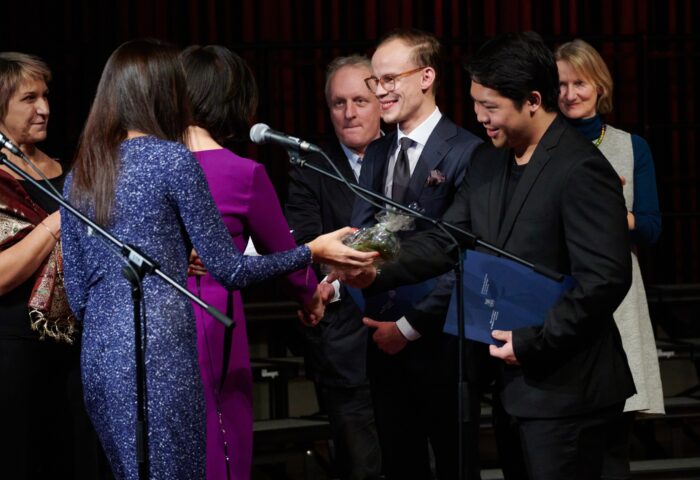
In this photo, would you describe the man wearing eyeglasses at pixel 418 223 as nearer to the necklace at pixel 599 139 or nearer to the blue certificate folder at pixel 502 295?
the blue certificate folder at pixel 502 295

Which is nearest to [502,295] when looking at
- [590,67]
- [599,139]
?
[599,139]

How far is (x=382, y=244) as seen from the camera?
2.95m

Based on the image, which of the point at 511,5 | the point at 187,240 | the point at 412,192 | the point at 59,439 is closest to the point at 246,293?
the point at 511,5

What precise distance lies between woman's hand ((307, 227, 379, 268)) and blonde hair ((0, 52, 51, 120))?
1.38 metres

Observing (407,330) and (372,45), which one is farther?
(372,45)

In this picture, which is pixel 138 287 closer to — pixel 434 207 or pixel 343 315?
pixel 434 207

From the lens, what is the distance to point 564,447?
2.62 m

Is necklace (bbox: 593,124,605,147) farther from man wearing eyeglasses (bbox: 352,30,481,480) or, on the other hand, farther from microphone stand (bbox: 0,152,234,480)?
microphone stand (bbox: 0,152,234,480)

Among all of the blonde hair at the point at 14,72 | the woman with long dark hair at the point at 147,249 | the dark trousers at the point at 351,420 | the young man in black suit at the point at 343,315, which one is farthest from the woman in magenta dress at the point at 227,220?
the dark trousers at the point at 351,420

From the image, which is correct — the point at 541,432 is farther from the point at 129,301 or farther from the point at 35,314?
the point at 35,314

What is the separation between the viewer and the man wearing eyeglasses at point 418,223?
128 inches

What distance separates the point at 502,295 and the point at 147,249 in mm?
870

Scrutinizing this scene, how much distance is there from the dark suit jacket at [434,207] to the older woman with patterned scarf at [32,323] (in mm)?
1048

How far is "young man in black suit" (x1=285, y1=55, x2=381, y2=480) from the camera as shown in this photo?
13.4 feet
